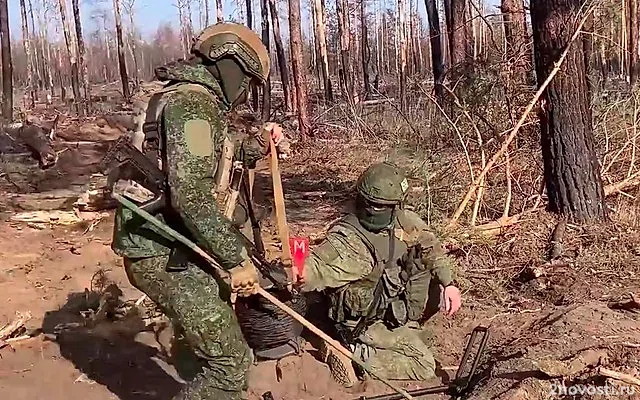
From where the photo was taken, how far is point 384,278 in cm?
450

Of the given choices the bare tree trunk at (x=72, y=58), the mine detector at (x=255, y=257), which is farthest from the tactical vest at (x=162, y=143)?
the bare tree trunk at (x=72, y=58)

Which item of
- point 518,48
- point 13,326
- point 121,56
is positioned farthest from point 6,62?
point 13,326

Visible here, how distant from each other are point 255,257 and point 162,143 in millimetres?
771

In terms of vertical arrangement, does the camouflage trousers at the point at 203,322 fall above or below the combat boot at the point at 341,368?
above

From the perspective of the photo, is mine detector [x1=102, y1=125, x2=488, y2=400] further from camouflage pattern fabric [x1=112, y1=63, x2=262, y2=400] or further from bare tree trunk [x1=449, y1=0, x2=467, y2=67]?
bare tree trunk [x1=449, y1=0, x2=467, y2=67]

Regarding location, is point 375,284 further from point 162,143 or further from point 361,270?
point 162,143

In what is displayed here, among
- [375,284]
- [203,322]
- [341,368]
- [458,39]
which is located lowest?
[341,368]

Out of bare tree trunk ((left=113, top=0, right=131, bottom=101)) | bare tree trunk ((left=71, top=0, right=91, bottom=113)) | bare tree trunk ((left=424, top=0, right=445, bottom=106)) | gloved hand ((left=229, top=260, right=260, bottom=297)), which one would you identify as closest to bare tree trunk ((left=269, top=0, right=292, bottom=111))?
bare tree trunk ((left=424, top=0, right=445, bottom=106))

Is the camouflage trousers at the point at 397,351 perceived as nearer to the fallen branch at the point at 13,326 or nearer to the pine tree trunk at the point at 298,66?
the fallen branch at the point at 13,326

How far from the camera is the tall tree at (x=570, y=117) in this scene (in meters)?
6.21

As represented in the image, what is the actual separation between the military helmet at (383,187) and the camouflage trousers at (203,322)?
49.0 inches

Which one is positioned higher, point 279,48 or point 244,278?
point 279,48

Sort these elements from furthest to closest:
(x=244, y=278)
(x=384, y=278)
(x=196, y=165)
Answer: (x=384, y=278)
(x=244, y=278)
(x=196, y=165)

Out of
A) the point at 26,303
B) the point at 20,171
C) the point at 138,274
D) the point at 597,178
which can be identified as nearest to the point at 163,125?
the point at 138,274
